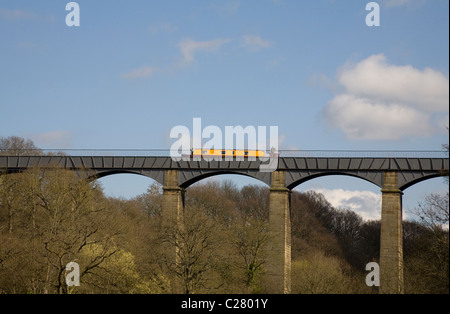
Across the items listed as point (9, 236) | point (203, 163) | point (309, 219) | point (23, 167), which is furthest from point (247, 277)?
point (309, 219)

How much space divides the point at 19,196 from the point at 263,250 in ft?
54.7

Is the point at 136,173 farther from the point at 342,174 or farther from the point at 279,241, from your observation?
→ the point at 342,174

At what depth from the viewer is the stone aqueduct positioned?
51281mm

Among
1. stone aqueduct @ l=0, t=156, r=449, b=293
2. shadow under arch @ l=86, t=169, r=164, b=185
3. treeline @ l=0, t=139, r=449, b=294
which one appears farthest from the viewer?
shadow under arch @ l=86, t=169, r=164, b=185

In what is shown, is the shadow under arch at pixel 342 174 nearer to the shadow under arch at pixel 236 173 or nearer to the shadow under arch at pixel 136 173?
the shadow under arch at pixel 236 173

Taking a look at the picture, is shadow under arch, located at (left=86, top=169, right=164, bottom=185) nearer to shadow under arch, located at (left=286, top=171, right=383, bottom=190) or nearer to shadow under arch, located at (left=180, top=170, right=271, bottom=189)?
shadow under arch, located at (left=180, top=170, right=271, bottom=189)

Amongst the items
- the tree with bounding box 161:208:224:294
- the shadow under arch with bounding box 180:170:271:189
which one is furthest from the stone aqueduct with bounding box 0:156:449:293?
the tree with bounding box 161:208:224:294

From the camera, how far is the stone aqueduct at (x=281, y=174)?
51.3 m

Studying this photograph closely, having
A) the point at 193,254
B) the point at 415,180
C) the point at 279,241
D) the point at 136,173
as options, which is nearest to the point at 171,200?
the point at 136,173

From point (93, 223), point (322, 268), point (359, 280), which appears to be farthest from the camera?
point (359, 280)

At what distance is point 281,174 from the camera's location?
54.3 metres

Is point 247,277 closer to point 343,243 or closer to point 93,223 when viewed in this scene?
point 93,223
